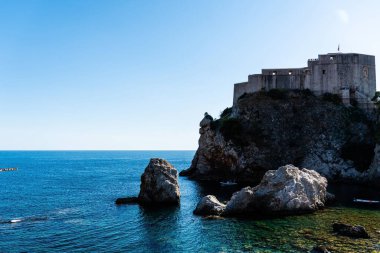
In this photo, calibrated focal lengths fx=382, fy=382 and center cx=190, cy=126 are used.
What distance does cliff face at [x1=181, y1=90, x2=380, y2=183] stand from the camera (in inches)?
2261

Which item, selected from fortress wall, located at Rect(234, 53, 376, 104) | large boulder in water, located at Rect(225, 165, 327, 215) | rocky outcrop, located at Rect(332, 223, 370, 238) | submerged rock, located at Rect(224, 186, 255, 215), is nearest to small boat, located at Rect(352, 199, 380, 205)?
large boulder in water, located at Rect(225, 165, 327, 215)

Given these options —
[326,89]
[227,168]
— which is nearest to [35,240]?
[227,168]

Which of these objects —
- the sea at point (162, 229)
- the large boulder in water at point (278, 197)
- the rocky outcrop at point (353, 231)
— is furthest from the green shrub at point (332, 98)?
the rocky outcrop at point (353, 231)

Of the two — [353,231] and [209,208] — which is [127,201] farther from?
[353,231]

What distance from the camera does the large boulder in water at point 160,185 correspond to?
40969 millimetres

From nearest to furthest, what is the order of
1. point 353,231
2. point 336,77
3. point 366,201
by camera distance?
point 353,231 < point 366,201 < point 336,77

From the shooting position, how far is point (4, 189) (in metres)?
58.6

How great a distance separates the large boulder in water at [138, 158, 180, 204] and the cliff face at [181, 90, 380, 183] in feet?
69.5

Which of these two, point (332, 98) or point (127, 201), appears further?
point (332, 98)

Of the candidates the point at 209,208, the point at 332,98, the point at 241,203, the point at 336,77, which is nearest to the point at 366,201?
the point at 241,203

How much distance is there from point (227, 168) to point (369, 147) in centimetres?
2212

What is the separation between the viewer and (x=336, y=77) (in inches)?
2504

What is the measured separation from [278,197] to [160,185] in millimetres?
12978

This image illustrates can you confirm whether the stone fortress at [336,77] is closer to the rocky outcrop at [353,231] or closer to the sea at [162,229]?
the sea at [162,229]
